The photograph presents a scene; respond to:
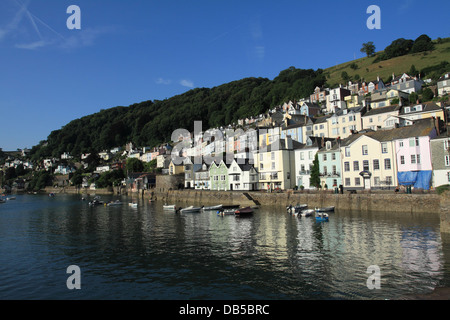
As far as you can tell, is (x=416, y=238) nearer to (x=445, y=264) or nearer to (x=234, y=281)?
(x=445, y=264)

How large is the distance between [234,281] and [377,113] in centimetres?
6538

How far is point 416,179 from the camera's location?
45094 mm

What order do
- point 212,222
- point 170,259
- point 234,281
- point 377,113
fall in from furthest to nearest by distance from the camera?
point 377,113 → point 212,222 → point 170,259 → point 234,281

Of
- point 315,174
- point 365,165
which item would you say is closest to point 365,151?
point 365,165

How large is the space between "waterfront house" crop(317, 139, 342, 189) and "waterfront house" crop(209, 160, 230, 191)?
25269mm

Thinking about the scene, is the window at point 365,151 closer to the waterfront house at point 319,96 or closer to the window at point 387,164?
the window at point 387,164

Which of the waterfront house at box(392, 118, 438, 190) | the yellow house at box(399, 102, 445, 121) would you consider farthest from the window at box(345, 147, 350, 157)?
the yellow house at box(399, 102, 445, 121)

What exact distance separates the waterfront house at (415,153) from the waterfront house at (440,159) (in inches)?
54.8

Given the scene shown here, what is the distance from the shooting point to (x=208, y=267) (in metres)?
21.3

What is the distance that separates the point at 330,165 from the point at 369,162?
7.57 meters

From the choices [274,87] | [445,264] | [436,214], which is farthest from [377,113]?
[274,87]

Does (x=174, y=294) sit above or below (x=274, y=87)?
below

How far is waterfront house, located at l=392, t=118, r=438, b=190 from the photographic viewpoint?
145ft

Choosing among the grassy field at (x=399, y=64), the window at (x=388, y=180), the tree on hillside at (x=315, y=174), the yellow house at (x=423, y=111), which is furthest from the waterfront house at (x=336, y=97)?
the window at (x=388, y=180)
